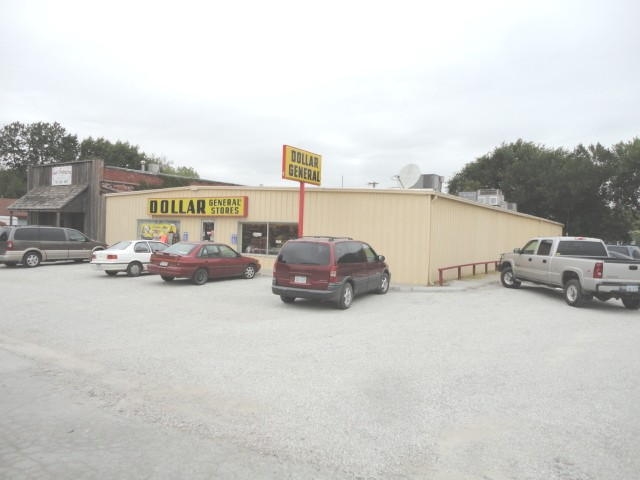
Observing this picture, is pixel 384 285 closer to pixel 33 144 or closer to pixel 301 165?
pixel 301 165

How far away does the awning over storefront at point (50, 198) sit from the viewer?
1057 inches

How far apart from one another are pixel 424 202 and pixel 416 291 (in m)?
3.35

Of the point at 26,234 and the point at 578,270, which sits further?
the point at 26,234

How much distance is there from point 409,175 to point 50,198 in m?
22.5

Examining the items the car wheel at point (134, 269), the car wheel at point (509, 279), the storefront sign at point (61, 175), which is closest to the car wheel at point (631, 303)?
the car wheel at point (509, 279)

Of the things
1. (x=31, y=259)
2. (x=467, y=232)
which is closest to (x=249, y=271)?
(x=467, y=232)

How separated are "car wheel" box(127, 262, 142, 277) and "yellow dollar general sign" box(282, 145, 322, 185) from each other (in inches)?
251

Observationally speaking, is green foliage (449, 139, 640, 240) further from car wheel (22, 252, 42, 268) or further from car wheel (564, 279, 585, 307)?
car wheel (22, 252, 42, 268)

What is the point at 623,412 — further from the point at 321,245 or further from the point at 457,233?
the point at 457,233

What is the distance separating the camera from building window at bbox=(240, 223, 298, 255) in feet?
64.1

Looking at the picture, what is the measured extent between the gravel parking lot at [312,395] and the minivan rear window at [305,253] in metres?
1.42

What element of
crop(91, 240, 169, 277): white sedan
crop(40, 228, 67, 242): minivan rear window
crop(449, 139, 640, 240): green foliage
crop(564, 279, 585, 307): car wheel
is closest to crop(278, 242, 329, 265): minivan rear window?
crop(564, 279, 585, 307): car wheel

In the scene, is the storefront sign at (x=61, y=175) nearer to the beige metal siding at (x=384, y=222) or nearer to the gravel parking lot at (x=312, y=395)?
the beige metal siding at (x=384, y=222)

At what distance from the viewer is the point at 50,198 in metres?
28.2
